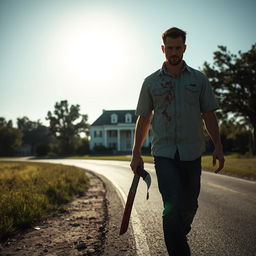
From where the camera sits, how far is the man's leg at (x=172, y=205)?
2822 millimetres

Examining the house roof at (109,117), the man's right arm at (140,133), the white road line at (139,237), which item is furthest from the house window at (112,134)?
the man's right arm at (140,133)

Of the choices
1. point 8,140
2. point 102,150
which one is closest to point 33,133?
point 8,140

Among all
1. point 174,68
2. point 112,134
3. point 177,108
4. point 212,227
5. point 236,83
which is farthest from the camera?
point 112,134

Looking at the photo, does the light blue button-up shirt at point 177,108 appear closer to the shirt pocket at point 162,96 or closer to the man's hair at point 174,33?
the shirt pocket at point 162,96

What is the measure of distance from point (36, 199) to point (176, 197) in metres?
4.47

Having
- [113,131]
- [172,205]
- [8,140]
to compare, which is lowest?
[172,205]

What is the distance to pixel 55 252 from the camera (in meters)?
3.96

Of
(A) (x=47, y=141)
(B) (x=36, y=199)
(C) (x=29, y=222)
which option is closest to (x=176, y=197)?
(C) (x=29, y=222)

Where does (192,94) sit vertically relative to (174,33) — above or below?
below

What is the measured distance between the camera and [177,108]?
3.18 m

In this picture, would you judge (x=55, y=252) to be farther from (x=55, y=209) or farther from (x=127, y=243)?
(x=55, y=209)

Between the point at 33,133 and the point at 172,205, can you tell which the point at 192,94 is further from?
the point at 33,133

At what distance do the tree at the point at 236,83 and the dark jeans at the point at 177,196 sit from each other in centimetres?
2885

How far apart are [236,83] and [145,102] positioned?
29.4m
